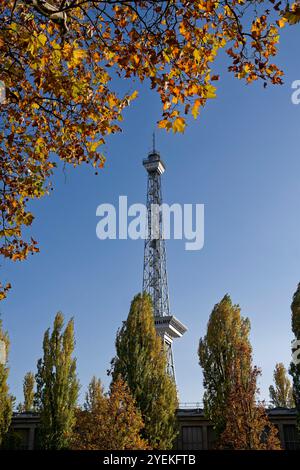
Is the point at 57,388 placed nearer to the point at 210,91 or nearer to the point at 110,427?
the point at 110,427

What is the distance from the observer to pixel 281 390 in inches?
1997

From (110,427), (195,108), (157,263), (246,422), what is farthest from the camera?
(157,263)

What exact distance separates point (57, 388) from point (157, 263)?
35555 mm

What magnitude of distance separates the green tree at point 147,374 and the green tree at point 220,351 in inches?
93.2

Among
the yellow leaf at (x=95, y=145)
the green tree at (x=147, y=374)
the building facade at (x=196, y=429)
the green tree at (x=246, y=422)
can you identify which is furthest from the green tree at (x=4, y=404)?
the yellow leaf at (x=95, y=145)

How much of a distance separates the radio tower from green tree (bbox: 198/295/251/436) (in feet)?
87.1

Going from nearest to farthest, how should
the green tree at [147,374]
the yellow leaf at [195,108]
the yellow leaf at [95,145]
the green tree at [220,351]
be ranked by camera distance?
1. the yellow leaf at [195,108]
2. the yellow leaf at [95,145]
3. the green tree at [147,374]
4. the green tree at [220,351]

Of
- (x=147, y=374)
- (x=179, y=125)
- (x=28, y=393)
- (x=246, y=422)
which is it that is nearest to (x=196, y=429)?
(x=147, y=374)

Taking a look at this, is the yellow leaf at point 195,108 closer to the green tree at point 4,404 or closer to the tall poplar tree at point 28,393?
the green tree at point 4,404

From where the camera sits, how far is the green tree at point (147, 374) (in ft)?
91.3

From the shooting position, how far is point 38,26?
25.9 feet

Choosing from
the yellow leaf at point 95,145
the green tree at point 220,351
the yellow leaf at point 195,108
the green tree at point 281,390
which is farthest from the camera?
the green tree at point 281,390

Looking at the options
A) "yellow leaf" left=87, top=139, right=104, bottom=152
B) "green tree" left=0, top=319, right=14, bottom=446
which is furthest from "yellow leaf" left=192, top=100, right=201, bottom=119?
"green tree" left=0, top=319, right=14, bottom=446
